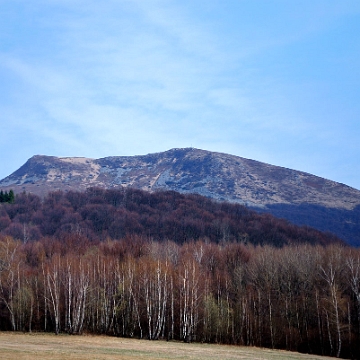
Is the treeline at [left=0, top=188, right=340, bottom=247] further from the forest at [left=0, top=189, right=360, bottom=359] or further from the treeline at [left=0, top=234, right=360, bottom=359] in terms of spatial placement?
the treeline at [left=0, top=234, right=360, bottom=359]

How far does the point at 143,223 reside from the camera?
172875 mm

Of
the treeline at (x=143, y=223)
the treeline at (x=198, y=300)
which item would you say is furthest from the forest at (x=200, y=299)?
the treeline at (x=143, y=223)

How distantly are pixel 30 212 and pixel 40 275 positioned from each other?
4124 inches

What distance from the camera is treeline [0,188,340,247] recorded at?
156 m

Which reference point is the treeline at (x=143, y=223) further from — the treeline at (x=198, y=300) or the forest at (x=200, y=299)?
the treeline at (x=198, y=300)

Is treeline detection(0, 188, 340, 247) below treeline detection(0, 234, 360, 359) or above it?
above

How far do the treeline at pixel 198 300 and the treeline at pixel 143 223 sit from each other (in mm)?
67239

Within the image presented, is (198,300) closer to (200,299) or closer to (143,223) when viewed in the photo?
(200,299)

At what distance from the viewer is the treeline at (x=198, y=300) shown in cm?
6669

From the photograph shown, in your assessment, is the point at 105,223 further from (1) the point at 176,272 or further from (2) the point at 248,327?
(2) the point at 248,327

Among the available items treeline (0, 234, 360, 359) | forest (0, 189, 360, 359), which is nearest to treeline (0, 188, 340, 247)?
forest (0, 189, 360, 359)

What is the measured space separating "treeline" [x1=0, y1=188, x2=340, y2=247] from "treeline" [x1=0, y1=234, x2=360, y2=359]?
6724cm

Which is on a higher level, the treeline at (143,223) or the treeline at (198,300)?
the treeline at (143,223)

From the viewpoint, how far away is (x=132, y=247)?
101625 mm
